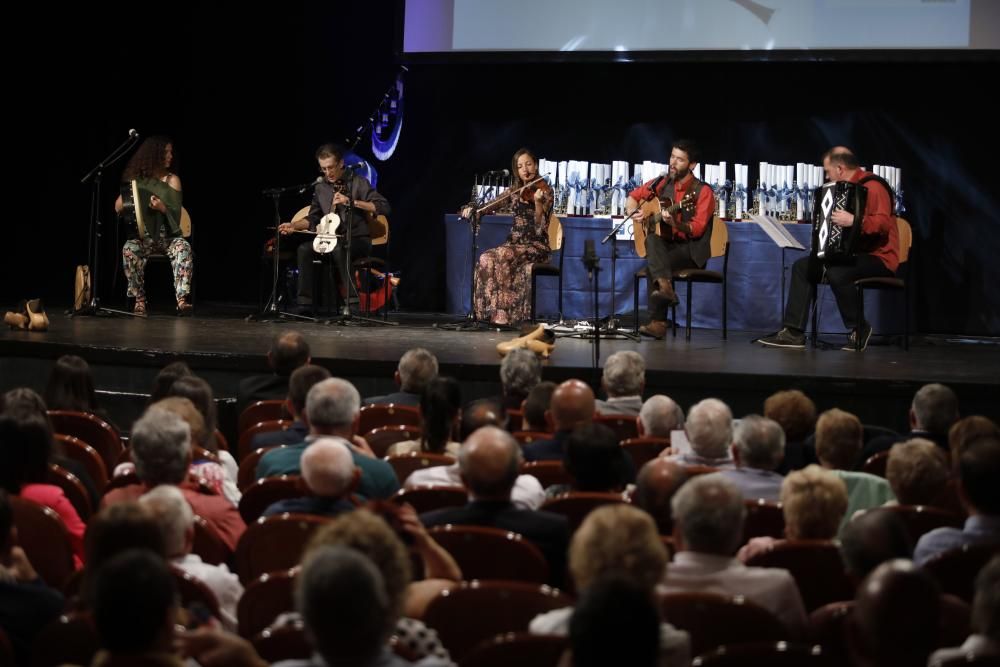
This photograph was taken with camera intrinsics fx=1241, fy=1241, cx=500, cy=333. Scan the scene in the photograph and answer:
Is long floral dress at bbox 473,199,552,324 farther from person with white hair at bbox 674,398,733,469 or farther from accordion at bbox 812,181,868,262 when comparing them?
person with white hair at bbox 674,398,733,469

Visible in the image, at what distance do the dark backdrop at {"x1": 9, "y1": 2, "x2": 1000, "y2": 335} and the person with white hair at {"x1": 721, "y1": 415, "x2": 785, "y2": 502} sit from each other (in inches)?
272

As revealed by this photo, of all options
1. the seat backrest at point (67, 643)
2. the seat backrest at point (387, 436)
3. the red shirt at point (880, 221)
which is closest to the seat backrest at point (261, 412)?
the seat backrest at point (387, 436)

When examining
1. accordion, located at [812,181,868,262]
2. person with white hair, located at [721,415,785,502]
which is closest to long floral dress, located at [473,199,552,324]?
accordion, located at [812,181,868,262]

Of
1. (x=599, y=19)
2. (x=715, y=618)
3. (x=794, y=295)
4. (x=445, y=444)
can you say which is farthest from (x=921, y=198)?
(x=715, y=618)

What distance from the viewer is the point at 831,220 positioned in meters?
8.31

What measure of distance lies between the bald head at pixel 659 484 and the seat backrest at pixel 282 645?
1.26 metres

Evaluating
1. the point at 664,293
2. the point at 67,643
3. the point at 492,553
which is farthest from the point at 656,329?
the point at 67,643

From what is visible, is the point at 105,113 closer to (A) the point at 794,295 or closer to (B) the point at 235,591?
(A) the point at 794,295

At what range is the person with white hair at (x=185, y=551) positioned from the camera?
2795mm

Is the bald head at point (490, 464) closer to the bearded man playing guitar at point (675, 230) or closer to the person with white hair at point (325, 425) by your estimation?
the person with white hair at point (325, 425)

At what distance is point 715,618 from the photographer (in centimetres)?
260

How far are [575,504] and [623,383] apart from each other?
6.47ft

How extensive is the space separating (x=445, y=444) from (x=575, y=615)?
244 centimetres

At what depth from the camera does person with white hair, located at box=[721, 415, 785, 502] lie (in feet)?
13.0
